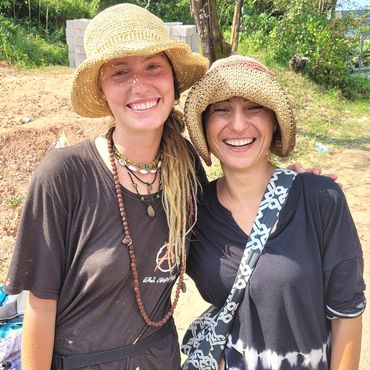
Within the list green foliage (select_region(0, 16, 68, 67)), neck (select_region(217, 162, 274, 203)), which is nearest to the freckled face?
neck (select_region(217, 162, 274, 203))

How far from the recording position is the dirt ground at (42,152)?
4.22 m

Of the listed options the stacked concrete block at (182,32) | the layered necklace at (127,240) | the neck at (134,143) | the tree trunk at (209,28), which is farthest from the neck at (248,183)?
the stacked concrete block at (182,32)

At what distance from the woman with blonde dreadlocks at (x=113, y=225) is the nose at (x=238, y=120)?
8.9 inches

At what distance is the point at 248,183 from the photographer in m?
1.83

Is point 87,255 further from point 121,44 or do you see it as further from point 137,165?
point 121,44

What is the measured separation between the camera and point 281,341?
166 centimetres

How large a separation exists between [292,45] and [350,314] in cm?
1029

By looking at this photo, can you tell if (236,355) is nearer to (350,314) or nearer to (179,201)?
(350,314)

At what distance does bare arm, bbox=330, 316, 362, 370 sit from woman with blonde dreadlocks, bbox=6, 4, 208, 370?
578 mm

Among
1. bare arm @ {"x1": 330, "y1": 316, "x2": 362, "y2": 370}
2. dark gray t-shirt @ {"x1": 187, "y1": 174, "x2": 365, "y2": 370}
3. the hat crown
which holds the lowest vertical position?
bare arm @ {"x1": 330, "y1": 316, "x2": 362, "y2": 370}

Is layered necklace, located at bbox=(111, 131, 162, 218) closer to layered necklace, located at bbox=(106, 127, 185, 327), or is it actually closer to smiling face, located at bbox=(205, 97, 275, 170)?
layered necklace, located at bbox=(106, 127, 185, 327)

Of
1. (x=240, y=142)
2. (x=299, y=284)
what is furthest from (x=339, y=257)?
(x=240, y=142)

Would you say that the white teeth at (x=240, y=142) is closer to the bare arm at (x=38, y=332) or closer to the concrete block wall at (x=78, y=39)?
the bare arm at (x=38, y=332)

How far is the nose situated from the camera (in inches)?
68.4
